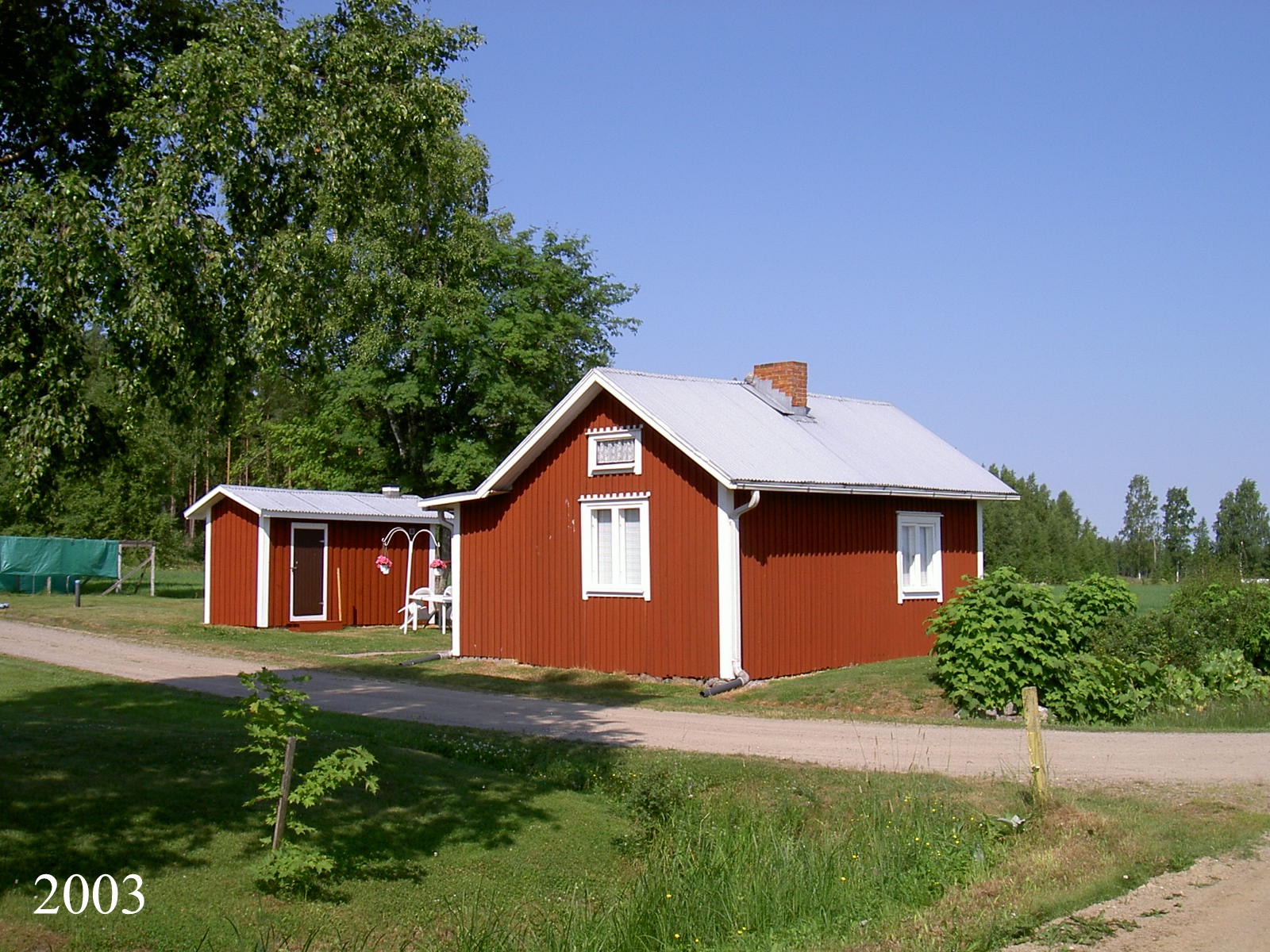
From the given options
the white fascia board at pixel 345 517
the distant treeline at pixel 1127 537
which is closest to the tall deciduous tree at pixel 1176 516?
the distant treeline at pixel 1127 537

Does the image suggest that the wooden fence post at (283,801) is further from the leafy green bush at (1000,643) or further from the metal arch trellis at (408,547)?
the metal arch trellis at (408,547)

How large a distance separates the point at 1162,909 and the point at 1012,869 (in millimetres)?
1181

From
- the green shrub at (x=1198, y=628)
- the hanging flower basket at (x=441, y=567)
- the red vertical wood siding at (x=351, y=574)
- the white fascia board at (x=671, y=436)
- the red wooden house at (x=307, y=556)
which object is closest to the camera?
the green shrub at (x=1198, y=628)

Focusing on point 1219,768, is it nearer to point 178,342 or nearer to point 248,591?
point 178,342

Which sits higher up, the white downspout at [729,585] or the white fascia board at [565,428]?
the white fascia board at [565,428]

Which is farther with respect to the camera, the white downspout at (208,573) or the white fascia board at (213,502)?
the white downspout at (208,573)

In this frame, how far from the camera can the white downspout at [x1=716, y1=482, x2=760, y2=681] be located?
18.6 metres

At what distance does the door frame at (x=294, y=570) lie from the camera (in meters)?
29.4

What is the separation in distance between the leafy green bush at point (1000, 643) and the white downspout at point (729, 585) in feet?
9.77

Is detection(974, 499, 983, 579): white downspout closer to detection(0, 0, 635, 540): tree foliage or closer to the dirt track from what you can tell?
the dirt track

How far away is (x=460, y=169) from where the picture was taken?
1580 inches

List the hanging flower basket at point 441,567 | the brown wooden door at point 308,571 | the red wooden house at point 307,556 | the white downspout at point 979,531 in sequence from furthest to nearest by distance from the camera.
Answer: the brown wooden door at point 308,571, the red wooden house at point 307,556, the hanging flower basket at point 441,567, the white downspout at point 979,531

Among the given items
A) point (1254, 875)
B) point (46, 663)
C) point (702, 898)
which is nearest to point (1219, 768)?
point (1254, 875)

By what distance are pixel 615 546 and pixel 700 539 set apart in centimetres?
179
